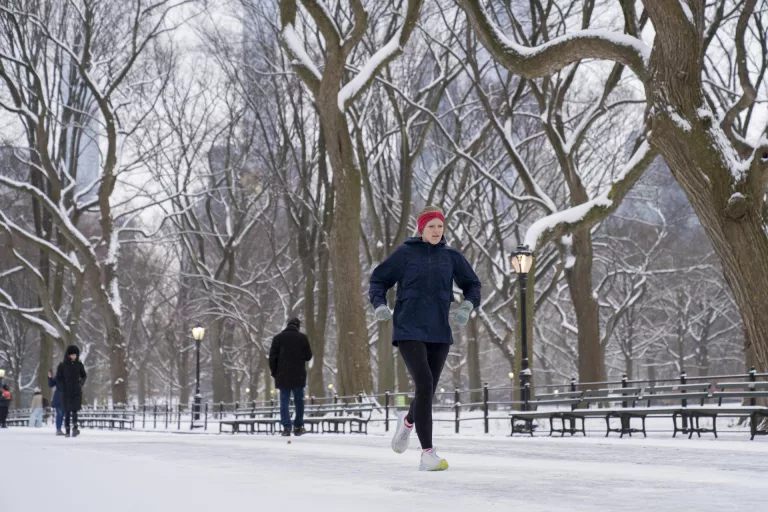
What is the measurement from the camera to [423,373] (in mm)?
6902

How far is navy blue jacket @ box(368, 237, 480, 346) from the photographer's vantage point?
6.93m

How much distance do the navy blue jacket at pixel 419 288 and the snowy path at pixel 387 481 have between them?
1.00 m

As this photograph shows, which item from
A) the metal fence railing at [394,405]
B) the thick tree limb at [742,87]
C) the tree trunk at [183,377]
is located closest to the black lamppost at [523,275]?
the metal fence railing at [394,405]

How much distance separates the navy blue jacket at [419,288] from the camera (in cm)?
693

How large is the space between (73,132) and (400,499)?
31.4 meters

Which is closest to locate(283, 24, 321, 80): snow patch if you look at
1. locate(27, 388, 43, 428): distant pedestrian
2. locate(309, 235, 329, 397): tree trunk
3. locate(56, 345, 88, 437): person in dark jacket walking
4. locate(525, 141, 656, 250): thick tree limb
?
locate(525, 141, 656, 250): thick tree limb

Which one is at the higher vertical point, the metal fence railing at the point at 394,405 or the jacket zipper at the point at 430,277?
the jacket zipper at the point at 430,277

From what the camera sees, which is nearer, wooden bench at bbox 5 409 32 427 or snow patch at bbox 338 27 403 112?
snow patch at bbox 338 27 403 112

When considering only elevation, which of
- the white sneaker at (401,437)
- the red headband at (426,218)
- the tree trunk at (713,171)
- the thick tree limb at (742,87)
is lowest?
the white sneaker at (401,437)


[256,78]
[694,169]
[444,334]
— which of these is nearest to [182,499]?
[444,334]

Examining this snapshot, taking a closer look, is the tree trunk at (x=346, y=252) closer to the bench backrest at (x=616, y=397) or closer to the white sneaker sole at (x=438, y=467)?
the bench backrest at (x=616, y=397)

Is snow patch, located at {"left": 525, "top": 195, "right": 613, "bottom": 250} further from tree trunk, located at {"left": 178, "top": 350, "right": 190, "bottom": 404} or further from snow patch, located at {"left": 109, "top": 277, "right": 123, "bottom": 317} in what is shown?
tree trunk, located at {"left": 178, "top": 350, "right": 190, "bottom": 404}

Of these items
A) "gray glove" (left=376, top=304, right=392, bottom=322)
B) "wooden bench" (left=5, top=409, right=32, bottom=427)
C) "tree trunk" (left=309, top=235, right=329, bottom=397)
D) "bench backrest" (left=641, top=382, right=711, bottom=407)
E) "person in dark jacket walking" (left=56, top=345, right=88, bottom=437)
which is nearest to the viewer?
"gray glove" (left=376, top=304, right=392, bottom=322)

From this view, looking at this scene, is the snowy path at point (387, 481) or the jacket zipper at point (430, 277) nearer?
the snowy path at point (387, 481)
